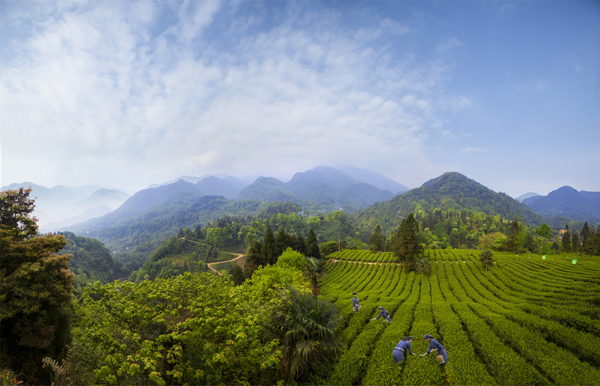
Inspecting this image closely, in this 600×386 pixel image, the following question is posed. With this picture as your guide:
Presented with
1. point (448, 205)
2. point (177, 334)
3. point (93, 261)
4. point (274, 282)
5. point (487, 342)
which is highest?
point (448, 205)

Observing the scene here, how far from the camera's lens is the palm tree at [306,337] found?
8033 millimetres

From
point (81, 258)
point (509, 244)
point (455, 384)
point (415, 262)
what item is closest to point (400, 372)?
point (455, 384)

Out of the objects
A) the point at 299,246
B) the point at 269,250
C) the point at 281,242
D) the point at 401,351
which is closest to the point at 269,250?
the point at 269,250

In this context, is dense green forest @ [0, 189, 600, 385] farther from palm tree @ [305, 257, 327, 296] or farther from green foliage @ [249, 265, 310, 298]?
palm tree @ [305, 257, 327, 296]

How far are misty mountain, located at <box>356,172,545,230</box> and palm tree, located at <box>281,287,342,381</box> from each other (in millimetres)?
138254

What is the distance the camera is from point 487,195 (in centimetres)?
17988

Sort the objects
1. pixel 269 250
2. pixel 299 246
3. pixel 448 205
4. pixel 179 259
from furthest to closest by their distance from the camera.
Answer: pixel 448 205, pixel 179 259, pixel 299 246, pixel 269 250

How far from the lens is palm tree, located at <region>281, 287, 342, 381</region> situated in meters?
8.03

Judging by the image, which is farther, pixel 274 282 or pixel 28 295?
pixel 274 282

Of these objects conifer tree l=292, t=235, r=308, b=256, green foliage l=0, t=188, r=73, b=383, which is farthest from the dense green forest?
conifer tree l=292, t=235, r=308, b=256

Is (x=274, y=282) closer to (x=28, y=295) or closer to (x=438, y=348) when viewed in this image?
(x=438, y=348)

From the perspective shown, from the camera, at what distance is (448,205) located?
529 ft

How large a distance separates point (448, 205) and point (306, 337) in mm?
188907

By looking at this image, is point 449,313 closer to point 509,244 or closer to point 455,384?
point 455,384
